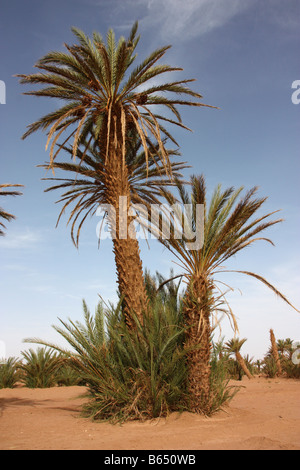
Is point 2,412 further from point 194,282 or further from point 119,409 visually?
point 194,282

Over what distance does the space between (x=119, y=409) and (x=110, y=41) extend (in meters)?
9.80

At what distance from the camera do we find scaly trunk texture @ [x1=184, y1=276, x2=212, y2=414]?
8758 millimetres

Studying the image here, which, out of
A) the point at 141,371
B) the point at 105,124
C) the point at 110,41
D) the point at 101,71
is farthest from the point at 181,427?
the point at 110,41

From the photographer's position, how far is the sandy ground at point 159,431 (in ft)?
19.5

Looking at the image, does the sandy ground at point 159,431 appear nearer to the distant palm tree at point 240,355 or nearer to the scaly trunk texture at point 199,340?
the scaly trunk texture at point 199,340

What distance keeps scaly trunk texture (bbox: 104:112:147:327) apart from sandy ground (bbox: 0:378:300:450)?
2824 millimetres

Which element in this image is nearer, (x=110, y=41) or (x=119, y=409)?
(x=119, y=409)

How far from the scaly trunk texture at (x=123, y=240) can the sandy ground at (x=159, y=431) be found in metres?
2.82

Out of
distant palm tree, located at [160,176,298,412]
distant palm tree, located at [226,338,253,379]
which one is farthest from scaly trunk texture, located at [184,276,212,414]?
distant palm tree, located at [226,338,253,379]

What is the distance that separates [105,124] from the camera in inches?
455

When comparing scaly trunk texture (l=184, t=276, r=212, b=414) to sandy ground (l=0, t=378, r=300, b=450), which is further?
scaly trunk texture (l=184, t=276, r=212, b=414)

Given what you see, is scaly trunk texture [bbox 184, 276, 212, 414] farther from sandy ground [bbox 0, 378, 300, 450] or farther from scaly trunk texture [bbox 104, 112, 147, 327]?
scaly trunk texture [bbox 104, 112, 147, 327]

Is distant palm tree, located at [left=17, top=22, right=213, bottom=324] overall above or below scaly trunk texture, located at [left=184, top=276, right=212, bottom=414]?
above
